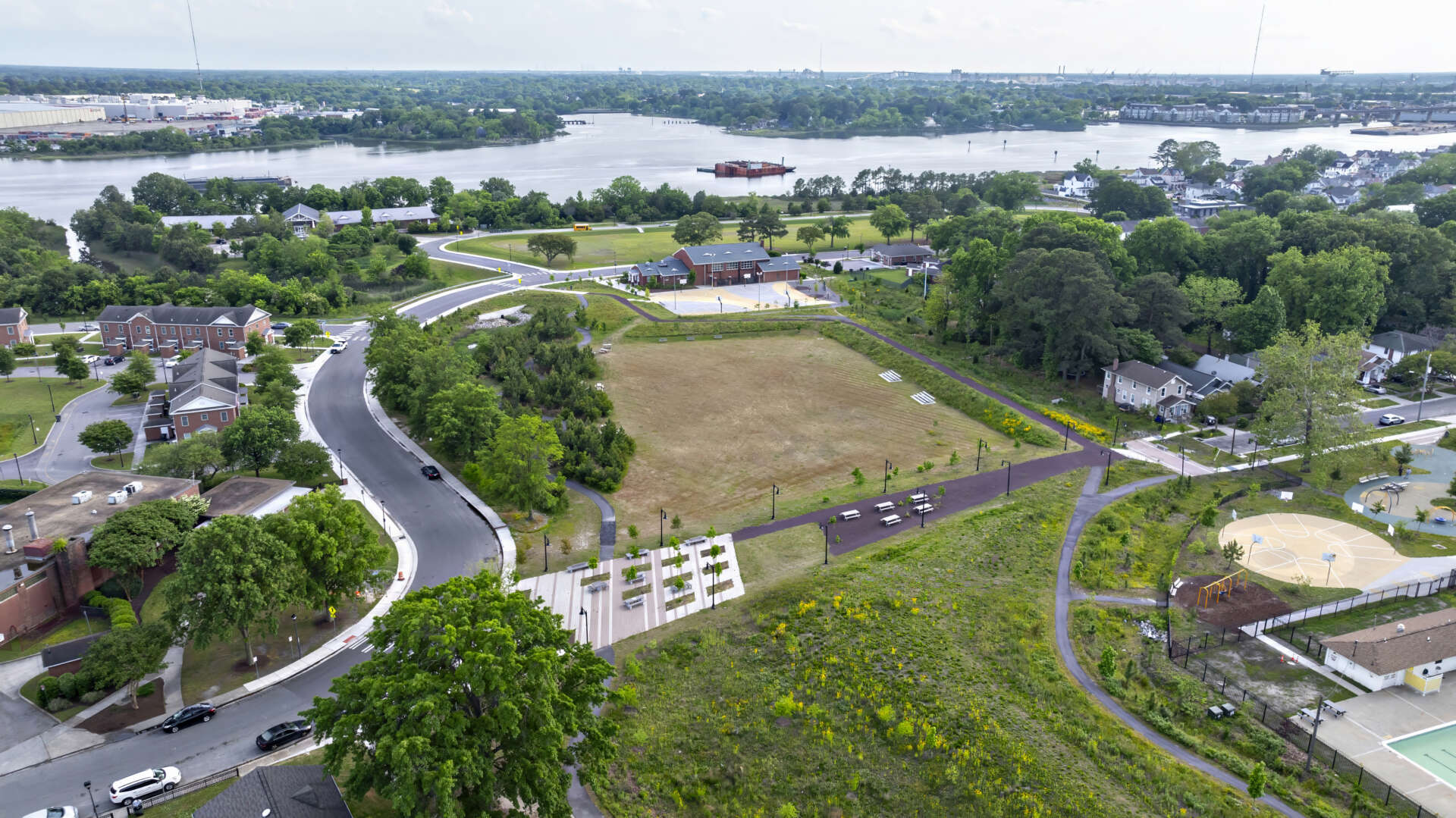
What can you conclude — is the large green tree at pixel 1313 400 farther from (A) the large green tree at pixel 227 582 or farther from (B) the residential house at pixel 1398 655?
(A) the large green tree at pixel 227 582

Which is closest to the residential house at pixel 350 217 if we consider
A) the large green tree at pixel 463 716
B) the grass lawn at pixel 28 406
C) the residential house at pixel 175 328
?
the residential house at pixel 175 328

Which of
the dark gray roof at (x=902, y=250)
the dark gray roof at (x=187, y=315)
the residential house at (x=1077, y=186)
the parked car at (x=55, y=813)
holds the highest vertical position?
the residential house at (x=1077, y=186)

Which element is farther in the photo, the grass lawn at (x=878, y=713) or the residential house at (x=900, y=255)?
the residential house at (x=900, y=255)

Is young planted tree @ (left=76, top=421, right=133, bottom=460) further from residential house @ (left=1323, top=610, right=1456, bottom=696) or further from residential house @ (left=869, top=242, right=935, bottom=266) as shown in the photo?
residential house @ (left=869, top=242, right=935, bottom=266)

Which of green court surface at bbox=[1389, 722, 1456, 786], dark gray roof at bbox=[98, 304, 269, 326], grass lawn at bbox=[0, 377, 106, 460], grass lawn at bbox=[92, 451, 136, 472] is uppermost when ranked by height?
dark gray roof at bbox=[98, 304, 269, 326]

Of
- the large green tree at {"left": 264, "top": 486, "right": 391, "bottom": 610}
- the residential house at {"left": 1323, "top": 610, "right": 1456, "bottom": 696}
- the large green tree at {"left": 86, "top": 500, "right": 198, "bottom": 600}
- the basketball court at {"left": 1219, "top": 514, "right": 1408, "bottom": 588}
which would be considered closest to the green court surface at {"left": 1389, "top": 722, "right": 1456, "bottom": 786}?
the residential house at {"left": 1323, "top": 610, "right": 1456, "bottom": 696}

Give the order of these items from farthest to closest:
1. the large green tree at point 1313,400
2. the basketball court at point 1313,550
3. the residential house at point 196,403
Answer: the residential house at point 196,403 < the large green tree at point 1313,400 < the basketball court at point 1313,550
